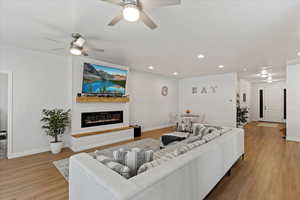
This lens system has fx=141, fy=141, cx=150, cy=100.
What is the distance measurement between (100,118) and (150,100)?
2623 mm

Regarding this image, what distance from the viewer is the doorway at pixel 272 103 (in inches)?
326

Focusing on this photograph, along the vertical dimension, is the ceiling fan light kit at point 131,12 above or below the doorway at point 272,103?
above

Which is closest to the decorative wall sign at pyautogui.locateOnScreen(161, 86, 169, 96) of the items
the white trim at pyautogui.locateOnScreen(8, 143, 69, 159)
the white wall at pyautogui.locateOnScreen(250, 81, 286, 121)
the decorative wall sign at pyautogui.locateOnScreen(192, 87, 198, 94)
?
the decorative wall sign at pyautogui.locateOnScreen(192, 87, 198, 94)

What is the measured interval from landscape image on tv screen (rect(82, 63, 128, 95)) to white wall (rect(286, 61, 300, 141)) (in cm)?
571

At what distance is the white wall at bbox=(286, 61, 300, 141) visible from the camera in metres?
4.73

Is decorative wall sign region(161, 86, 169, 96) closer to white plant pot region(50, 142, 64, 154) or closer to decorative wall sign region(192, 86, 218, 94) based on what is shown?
decorative wall sign region(192, 86, 218, 94)

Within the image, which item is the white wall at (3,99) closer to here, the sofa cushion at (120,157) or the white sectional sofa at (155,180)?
the white sectional sofa at (155,180)

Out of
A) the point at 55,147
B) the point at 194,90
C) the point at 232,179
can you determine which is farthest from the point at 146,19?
the point at 194,90

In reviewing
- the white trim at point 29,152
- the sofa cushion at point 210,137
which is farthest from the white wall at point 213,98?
the white trim at point 29,152

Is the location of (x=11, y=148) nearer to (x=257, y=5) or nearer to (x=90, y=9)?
(x=90, y=9)

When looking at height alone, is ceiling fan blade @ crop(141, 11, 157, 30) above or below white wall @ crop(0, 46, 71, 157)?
above

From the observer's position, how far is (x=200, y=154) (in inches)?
65.3

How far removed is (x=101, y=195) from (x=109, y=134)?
3531 millimetres

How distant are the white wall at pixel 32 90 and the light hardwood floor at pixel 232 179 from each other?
0.44m
